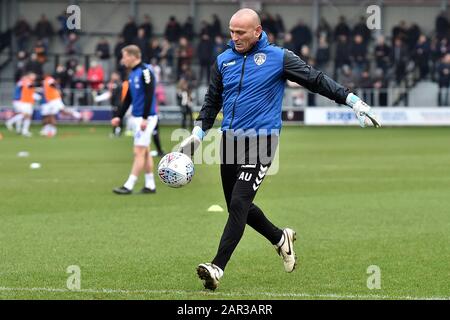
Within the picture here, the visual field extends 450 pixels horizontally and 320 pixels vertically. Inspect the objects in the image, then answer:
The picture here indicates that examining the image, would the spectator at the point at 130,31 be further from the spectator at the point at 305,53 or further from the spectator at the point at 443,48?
the spectator at the point at 443,48

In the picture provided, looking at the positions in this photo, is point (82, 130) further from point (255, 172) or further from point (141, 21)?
point (255, 172)

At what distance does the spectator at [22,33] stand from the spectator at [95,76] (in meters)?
3.99

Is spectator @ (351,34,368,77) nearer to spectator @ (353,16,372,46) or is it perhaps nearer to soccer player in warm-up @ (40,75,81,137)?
spectator @ (353,16,372,46)

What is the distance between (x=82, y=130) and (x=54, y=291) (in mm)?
29573

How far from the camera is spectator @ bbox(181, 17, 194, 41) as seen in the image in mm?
44125

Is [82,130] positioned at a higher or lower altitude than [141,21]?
lower

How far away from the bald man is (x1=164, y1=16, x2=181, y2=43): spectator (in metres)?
35.2

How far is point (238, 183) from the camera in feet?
29.3

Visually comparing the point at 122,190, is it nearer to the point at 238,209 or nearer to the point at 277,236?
the point at 277,236

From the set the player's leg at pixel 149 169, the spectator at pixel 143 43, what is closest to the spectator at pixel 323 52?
the spectator at pixel 143 43

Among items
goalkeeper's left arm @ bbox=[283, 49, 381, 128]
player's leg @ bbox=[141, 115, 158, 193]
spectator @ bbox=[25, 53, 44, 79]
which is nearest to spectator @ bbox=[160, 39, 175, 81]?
spectator @ bbox=[25, 53, 44, 79]

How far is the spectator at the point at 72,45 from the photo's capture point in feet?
145
